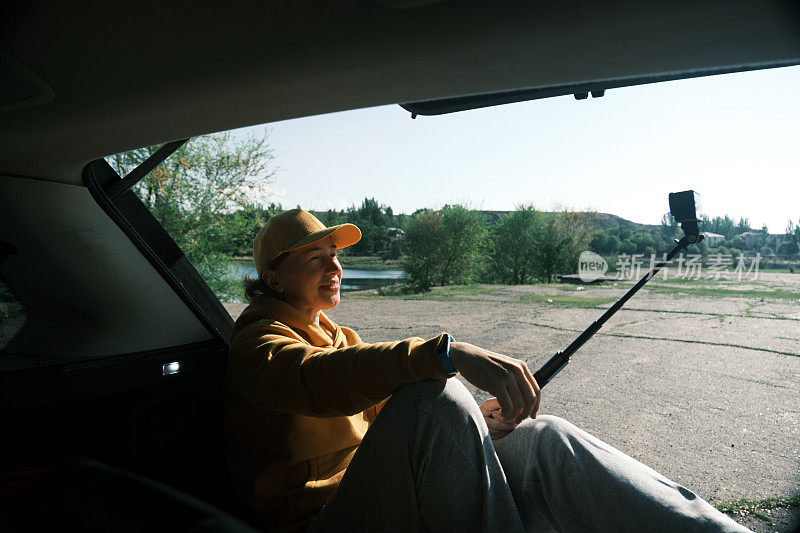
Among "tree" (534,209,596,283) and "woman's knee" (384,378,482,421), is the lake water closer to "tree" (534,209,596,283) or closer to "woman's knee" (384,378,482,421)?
"tree" (534,209,596,283)

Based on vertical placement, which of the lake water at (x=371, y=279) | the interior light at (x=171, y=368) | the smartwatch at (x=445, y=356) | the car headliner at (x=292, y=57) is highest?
the car headliner at (x=292, y=57)

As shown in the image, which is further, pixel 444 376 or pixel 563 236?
pixel 563 236

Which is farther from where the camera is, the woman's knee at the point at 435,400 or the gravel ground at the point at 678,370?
the gravel ground at the point at 678,370

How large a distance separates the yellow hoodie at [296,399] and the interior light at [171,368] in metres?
0.27

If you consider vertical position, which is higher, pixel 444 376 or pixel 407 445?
pixel 444 376

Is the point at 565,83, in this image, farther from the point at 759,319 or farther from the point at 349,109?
the point at 759,319

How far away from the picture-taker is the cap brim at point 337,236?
1.52 meters

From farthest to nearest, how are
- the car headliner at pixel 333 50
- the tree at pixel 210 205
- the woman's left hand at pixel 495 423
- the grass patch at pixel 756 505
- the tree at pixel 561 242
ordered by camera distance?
the tree at pixel 561 242 < the tree at pixel 210 205 < the grass patch at pixel 756 505 < the woman's left hand at pixel 495 423 < the car headliner at pixel 333 50

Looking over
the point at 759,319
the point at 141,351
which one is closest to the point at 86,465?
the point at 141,351

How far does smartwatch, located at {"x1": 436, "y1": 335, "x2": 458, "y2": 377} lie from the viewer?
115cm

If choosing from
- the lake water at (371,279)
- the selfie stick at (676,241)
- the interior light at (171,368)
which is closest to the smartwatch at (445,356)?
the selfie stick at (676,241)

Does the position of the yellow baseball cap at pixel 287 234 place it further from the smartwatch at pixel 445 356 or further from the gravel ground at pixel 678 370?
the gravel ground at pixel 678 370

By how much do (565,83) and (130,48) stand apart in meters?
0.84

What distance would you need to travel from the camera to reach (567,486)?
1.28 meters
